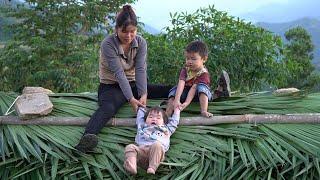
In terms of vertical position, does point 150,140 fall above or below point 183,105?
below

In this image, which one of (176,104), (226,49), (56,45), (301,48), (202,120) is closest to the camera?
(202,120)

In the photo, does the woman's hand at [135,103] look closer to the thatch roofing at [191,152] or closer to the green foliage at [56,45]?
the thatch roofing at [191,152]

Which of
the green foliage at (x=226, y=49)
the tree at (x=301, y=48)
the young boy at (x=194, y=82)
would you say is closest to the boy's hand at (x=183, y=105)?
the young boy at (x=194, y=82)

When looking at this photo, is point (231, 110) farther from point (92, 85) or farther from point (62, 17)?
point (62, 17)

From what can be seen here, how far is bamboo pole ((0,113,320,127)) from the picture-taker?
12.2 ft

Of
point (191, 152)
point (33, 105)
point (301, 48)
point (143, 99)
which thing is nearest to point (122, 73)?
point (143, 99)

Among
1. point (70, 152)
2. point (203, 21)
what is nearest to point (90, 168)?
point (70, 152)

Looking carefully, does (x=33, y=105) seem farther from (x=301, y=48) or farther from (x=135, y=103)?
(x=301, y=48)

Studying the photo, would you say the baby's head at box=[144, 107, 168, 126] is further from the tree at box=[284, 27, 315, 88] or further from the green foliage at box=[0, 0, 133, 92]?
the tree at box=[284, 27, 315, 88]

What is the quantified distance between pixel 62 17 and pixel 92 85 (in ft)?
5.48

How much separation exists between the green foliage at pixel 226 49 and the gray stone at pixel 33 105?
358 centimetres

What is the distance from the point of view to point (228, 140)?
141 inches

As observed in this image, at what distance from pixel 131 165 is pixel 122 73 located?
39.1 inches

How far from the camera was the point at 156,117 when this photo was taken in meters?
3.66
